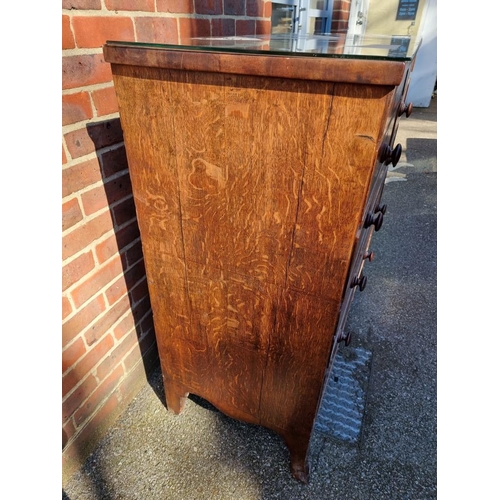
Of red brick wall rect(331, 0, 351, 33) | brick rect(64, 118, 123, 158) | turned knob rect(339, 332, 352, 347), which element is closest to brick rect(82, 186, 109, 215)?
brick rect(64, 118, 123, 158)

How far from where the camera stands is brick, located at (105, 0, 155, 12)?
1.02 metres

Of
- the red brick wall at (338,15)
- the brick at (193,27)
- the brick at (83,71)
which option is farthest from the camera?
the red brick wall at (338,15)

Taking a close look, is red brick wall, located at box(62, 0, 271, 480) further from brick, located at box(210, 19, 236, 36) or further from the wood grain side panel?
the wood grain side panel

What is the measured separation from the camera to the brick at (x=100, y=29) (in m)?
0.95

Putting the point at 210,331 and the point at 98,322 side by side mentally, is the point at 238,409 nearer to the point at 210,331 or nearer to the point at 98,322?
the point at 210,331

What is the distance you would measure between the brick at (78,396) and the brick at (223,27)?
1414 mm

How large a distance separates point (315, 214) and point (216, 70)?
0.37m

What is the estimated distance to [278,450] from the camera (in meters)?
1.46

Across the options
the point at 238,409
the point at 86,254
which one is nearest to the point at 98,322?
the point at 86,254

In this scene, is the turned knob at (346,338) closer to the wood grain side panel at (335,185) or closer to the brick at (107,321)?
the wood grain side panel at (335,185)

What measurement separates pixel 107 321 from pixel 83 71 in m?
0.87

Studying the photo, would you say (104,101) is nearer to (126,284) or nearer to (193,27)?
(193,27)

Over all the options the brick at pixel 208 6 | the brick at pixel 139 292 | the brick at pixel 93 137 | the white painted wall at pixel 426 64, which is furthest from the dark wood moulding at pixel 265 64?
the white painted wall at pixel 426 64

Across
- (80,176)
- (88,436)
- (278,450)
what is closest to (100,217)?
(80,176)
